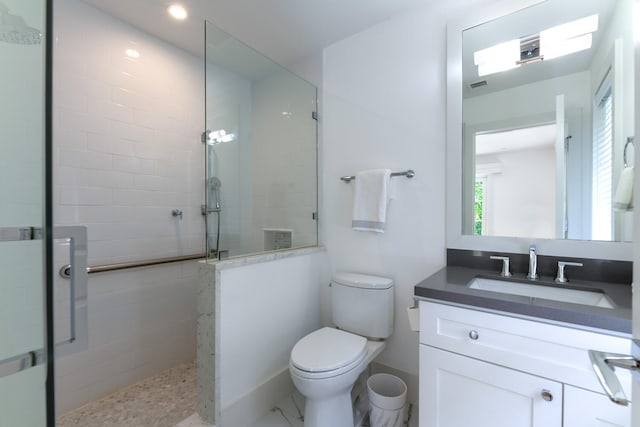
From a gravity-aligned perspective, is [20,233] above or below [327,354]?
above

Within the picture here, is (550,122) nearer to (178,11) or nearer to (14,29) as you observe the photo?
(14,29)

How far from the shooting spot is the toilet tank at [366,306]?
165 cm

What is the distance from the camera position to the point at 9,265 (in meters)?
0.61

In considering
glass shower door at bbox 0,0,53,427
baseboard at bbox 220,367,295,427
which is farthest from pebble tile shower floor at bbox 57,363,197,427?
glass shower door at bbox 0,0,53,427

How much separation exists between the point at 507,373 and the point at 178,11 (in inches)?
100

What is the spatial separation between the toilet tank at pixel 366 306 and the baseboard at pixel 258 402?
1.71ft

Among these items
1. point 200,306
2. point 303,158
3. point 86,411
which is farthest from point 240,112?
point 86,411

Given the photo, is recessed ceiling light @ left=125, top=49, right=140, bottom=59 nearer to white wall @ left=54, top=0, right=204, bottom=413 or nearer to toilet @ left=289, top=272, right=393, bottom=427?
white wall @ left=54, top=0, right=204, bottom=413

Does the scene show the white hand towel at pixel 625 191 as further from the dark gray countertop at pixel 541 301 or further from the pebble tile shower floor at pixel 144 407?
the pebble tile shower floor at pixel 144 407

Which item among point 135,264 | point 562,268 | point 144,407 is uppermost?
point 562,268

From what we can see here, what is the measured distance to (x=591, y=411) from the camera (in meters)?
0.83

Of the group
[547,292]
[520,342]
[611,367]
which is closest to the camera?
[611,367]

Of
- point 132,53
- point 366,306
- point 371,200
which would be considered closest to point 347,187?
point 371,200

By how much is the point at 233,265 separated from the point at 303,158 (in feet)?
3.43
